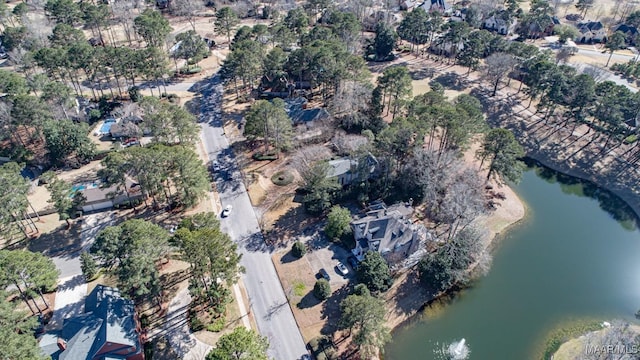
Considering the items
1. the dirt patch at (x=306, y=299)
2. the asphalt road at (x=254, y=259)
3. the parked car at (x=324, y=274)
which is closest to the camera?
the asphalt road at (x=254, y=259)

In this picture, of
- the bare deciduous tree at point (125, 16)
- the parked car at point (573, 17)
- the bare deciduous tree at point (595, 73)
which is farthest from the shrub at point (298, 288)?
the parked car at point (573, 17)

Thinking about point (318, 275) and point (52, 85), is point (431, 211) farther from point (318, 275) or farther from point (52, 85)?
point (52, 85)

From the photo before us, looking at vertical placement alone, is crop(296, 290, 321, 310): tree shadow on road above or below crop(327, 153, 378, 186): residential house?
below

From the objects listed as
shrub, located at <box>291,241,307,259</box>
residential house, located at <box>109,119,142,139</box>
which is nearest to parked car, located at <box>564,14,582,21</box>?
shrub, located at <box>291,241,307,259</box>

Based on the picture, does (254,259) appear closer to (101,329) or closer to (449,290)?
(101,329)

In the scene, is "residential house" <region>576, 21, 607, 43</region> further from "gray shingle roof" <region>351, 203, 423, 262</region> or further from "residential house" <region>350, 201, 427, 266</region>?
"gray shingle roof" <region>351, 203, 423, 262</region>

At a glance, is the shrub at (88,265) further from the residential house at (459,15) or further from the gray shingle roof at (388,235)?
the residential house at (459,15)
